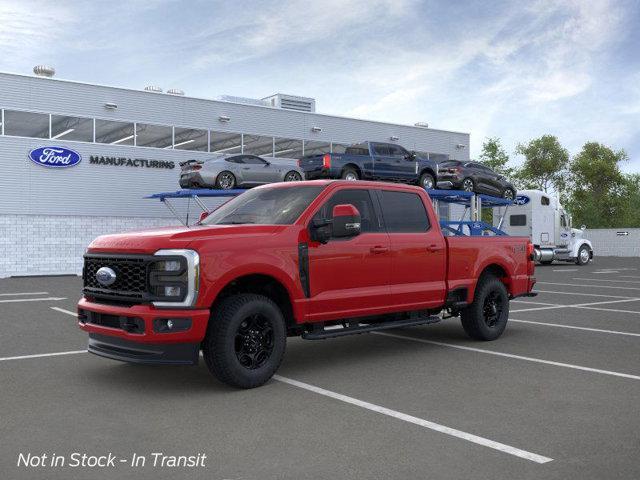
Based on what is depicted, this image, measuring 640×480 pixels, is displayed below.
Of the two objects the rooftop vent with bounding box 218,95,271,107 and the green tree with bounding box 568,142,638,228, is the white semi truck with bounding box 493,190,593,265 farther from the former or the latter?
the green tree with bounding box 568,142,638,228

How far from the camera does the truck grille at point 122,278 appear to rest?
19.9 ft


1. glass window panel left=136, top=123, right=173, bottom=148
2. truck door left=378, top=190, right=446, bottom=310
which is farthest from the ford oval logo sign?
truck door left=378, top=190, right=446, bottom=310

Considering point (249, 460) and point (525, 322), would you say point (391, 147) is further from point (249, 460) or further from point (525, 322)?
point (249, 460)

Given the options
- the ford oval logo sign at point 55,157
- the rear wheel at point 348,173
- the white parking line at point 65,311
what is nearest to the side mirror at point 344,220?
the white parking line at point 65,311

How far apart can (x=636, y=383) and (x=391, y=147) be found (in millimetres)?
18266

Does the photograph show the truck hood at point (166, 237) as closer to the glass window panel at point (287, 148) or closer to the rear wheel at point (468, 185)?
the rear wheel at point (468, 185)

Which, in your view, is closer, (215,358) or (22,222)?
(215,358)

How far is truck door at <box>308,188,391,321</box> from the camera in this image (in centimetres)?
685

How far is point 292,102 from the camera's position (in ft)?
120

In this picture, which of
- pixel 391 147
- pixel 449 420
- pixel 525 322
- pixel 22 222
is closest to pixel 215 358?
pixel 449 420

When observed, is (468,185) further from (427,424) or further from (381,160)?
(427,424)

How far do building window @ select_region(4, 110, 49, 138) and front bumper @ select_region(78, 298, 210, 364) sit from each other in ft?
77.3

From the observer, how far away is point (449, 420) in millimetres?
5184

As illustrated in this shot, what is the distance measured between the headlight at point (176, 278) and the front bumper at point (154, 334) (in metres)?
0.09
